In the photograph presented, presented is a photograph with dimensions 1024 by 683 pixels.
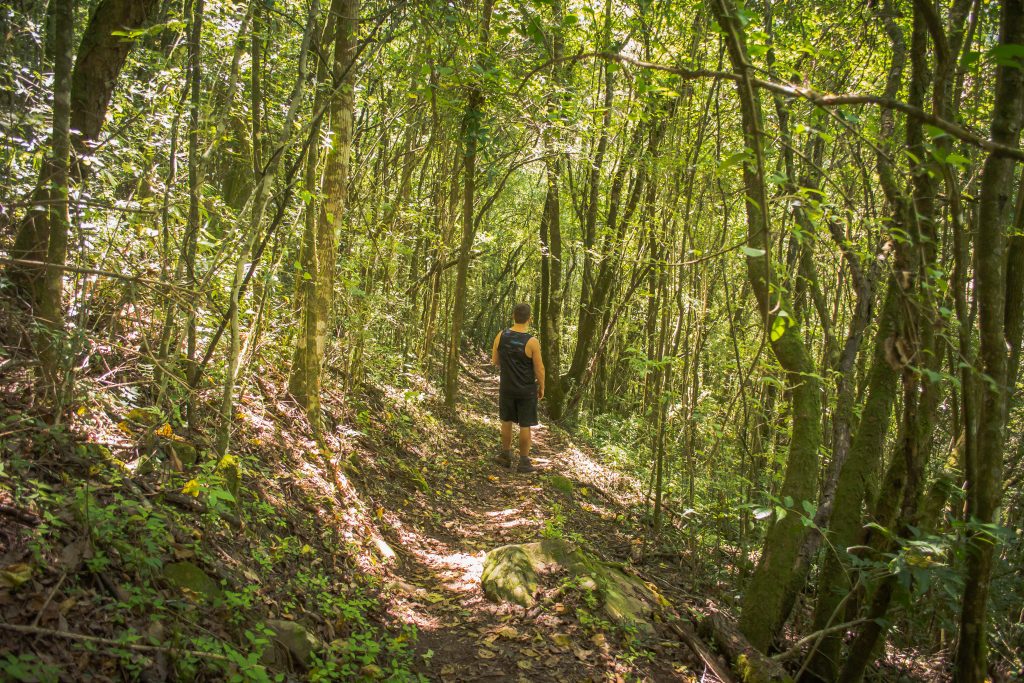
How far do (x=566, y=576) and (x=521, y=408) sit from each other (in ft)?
11.0

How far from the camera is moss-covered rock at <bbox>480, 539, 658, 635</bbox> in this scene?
447 centimetres

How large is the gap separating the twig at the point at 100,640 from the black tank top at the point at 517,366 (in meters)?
5.46

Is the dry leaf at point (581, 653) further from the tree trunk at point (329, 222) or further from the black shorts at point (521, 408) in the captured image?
the black shorts at point (521, 408)

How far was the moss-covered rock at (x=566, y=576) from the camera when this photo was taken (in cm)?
447

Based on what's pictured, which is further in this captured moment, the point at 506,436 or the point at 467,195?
the point at 467,195

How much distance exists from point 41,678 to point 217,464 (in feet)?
5.25

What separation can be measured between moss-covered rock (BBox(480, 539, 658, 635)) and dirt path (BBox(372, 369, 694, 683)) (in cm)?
14

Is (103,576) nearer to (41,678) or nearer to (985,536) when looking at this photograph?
(41,678)

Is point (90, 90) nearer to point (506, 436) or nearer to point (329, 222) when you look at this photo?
point (329, 222)

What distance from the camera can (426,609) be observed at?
14.1 feet

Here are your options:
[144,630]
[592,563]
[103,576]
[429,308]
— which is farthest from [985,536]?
[429,308]

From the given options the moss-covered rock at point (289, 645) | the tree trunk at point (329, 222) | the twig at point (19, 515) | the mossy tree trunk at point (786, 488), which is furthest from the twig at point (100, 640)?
the mossy tree trunk at point (786, 488)

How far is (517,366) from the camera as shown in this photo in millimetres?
7840

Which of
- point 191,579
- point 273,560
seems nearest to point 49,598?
point 191,579
